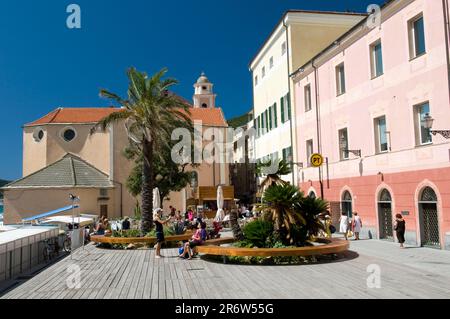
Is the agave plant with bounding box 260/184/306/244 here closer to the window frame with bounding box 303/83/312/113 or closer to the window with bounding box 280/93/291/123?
the window frame with bounding box 303/83/312/113

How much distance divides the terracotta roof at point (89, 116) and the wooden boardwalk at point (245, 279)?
44.5 m

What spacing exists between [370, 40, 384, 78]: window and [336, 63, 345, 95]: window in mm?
3326

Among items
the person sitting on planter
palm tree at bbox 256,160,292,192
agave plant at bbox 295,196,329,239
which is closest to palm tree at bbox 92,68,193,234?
the person sitting on planter

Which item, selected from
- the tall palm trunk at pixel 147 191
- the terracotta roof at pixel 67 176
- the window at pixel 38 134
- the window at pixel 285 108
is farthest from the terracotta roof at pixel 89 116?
the tall palm trunk at pixel 147 191

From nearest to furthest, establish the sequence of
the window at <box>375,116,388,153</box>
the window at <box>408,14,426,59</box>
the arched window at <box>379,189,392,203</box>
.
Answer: the window at <box>408,14,426,59</box>, the arched window at <box>379,189,392,203</box>, the window at <box>375,116,388,153</box>

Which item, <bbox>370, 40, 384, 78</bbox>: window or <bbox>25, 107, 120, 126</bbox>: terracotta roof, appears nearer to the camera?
<bbox>370, 40, 384, 78</bbox>: window

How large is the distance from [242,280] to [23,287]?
5.90m

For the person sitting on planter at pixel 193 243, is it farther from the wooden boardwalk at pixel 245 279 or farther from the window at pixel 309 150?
the window at pixel 309 150

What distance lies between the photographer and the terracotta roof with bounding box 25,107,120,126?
5988cm

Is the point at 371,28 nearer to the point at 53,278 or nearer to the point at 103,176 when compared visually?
the point at 53,278

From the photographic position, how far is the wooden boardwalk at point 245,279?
34.3 feet

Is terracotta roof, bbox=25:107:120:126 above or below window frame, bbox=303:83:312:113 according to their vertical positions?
above
